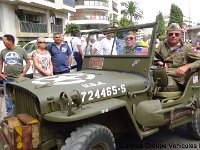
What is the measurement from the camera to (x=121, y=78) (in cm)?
391

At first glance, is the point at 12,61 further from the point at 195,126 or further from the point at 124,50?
the point at 195,126

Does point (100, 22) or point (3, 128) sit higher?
point (100, 22)

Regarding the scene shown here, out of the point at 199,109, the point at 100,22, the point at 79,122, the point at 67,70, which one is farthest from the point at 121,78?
the point at 100,22

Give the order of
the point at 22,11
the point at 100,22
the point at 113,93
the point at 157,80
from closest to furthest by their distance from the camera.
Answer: the point at 113,93 < the point at 157,80 < the point at 22,11 < the point at 100,22

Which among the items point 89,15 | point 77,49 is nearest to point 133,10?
point 89,15

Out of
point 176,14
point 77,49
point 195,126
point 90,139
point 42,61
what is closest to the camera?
point 90,139

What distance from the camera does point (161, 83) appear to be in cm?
425

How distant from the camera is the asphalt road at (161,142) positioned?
4.43 meters

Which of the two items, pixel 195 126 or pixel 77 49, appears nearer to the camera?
pixel 195 126

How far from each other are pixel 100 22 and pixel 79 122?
46.6 metres

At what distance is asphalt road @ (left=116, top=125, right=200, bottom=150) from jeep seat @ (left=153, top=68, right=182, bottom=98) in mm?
657

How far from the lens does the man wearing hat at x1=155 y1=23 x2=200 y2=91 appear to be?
175 inches

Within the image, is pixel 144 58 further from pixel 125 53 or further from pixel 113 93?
pixel 113 93

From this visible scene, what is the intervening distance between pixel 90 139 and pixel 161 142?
6.36ft
